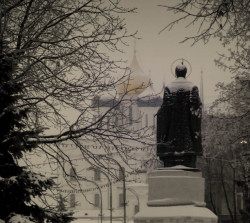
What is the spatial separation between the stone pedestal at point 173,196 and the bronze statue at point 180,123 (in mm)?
389

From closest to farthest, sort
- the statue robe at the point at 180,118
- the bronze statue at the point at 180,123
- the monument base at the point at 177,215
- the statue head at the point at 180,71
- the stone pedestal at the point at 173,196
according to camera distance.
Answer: the monument base at the point at 177,215 → the stone pedestal at the point at 173,196 → the bronze statue at the point at 180,123 → the statue robe at the point at 180,118 → the statue head at the point at 180,71

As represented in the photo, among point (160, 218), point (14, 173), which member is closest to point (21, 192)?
point (14, 173)

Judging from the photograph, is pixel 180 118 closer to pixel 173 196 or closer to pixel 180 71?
pixel 180 71

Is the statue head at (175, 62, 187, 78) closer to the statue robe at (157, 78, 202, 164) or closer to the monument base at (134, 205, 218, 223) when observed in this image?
the statue robe at (157, 78, 202, 164)

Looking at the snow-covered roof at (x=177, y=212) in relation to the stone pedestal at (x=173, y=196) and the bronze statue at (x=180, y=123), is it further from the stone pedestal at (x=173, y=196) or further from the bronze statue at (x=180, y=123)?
the bronze statue at (x=180, y=123)

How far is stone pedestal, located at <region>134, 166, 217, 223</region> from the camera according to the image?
11.4 meters

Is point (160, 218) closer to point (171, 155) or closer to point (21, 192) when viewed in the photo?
point (171, 155)

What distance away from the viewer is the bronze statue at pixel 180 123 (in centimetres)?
1241

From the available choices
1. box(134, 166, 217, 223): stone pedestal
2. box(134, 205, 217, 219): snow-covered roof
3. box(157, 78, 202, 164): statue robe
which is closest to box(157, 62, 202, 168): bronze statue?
box(157, 78, 202, 164): statue robe

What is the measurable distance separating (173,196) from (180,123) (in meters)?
1.67

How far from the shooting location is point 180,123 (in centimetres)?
1261

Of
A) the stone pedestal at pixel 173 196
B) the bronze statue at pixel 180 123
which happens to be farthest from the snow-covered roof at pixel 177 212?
the bronze statue at pixel 180 123

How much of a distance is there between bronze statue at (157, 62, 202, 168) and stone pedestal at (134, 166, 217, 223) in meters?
0.39

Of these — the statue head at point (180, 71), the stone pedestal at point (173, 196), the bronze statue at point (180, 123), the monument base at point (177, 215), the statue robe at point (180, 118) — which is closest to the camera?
the monument base at point (177, 215)
